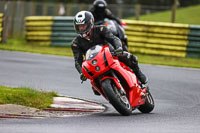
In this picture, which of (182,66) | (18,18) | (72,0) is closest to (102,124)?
(182,66)

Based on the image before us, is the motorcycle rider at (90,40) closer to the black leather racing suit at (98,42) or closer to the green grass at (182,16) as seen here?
the black leather racing suit at (98,42)

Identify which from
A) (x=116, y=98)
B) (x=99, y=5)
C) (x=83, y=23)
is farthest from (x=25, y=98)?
(x=99, y=5)

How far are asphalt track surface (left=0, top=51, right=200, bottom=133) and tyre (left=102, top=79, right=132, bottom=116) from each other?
0.13 meters

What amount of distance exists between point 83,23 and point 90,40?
368 millimetres

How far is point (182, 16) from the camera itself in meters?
38.3

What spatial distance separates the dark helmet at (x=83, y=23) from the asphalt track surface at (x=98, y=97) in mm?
1348

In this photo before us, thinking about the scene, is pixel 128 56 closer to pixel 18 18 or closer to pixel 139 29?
pixel 139 29

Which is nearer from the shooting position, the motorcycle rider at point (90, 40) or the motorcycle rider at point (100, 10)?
the motorcycle rider at point (90, 40)

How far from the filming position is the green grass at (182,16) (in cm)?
3224

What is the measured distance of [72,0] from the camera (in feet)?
186

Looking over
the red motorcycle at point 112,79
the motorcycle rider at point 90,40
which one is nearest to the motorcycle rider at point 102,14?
the motorcycle rider at point 90,40

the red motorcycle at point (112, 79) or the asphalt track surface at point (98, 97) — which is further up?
the red motorcycle at point (112, 79)

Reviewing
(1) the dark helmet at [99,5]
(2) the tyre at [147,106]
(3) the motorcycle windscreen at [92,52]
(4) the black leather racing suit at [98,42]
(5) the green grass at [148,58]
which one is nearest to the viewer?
(3) the motorcycle windscreen at [92,52]

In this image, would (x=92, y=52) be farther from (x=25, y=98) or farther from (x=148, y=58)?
(x=148, y=58)
